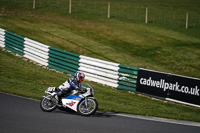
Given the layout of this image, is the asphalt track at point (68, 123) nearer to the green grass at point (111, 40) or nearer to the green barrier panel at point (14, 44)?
the green grass at point (111, 40)

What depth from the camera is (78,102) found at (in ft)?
37.8

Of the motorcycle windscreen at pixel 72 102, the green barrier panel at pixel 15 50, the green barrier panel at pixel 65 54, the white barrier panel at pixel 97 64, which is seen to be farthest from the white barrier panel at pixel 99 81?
the motorcycle windscreen at pixel 72 102

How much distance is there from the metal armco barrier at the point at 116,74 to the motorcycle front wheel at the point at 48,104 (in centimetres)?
679

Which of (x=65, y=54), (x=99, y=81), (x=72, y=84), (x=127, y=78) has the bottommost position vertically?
A: (x=99, y=81)

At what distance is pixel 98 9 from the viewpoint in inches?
1987

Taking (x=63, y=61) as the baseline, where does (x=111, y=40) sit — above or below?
above

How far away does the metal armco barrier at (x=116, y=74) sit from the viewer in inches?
648

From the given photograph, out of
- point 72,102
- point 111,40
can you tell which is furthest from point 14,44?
point 72,102

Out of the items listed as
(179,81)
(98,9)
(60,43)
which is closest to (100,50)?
(60,43)

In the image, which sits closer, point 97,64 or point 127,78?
point 127,78

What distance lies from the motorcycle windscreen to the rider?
0.36 metres

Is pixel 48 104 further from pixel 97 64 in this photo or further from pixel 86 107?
pixel 97 64

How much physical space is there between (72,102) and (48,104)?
99cm

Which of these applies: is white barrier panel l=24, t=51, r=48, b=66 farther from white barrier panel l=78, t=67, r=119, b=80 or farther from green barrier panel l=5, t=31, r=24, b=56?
white barrier panel l=78, t=67, r=119, b=80
